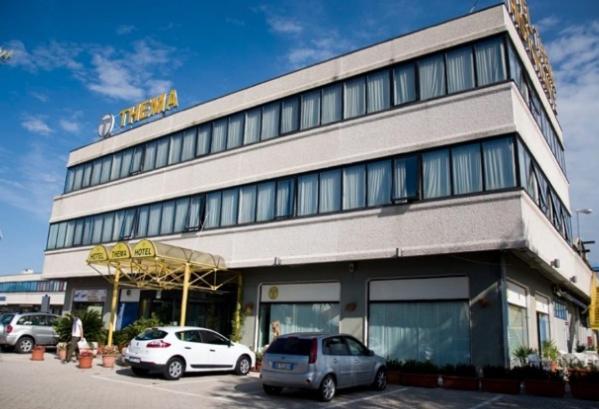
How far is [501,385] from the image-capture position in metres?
13.8

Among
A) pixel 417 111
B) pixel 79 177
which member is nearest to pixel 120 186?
pixel 79 177

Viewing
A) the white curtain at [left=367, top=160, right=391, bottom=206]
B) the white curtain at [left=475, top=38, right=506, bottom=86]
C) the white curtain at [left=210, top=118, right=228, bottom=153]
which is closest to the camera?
the white curtain at [left=475, top=38, right=506, bottom=86]

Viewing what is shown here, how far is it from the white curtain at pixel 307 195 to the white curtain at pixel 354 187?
4.41 feet

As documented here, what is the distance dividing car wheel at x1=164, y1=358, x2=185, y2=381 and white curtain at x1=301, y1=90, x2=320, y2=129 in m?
10.4

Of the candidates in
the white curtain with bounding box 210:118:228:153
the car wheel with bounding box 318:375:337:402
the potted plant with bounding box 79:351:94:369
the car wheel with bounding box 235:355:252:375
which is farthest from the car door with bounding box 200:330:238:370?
the white curtain with bounding box 210:118:228:153

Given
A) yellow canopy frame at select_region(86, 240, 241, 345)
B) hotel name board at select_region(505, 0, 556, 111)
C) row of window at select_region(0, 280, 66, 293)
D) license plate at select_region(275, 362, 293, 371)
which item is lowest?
license plate at select_region(275, 362, 293, 371)

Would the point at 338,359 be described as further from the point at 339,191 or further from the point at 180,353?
the point at 339,191

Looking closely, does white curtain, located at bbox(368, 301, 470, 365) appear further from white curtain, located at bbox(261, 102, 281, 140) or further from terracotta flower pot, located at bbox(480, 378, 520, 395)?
white curtain, located at bbox(261, 102, 281, 140)

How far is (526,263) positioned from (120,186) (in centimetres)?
2067

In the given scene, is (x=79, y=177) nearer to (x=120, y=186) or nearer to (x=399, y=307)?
(x=120, y=186)

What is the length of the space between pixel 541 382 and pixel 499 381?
3.31 feet

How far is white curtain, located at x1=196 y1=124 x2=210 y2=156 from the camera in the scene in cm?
2496

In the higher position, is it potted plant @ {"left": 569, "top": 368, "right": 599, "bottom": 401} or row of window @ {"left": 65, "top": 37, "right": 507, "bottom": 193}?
row of window @ {"left": 65, "top": 37, "right": 507, "bottom": 193}

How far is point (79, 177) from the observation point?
32188 mm
